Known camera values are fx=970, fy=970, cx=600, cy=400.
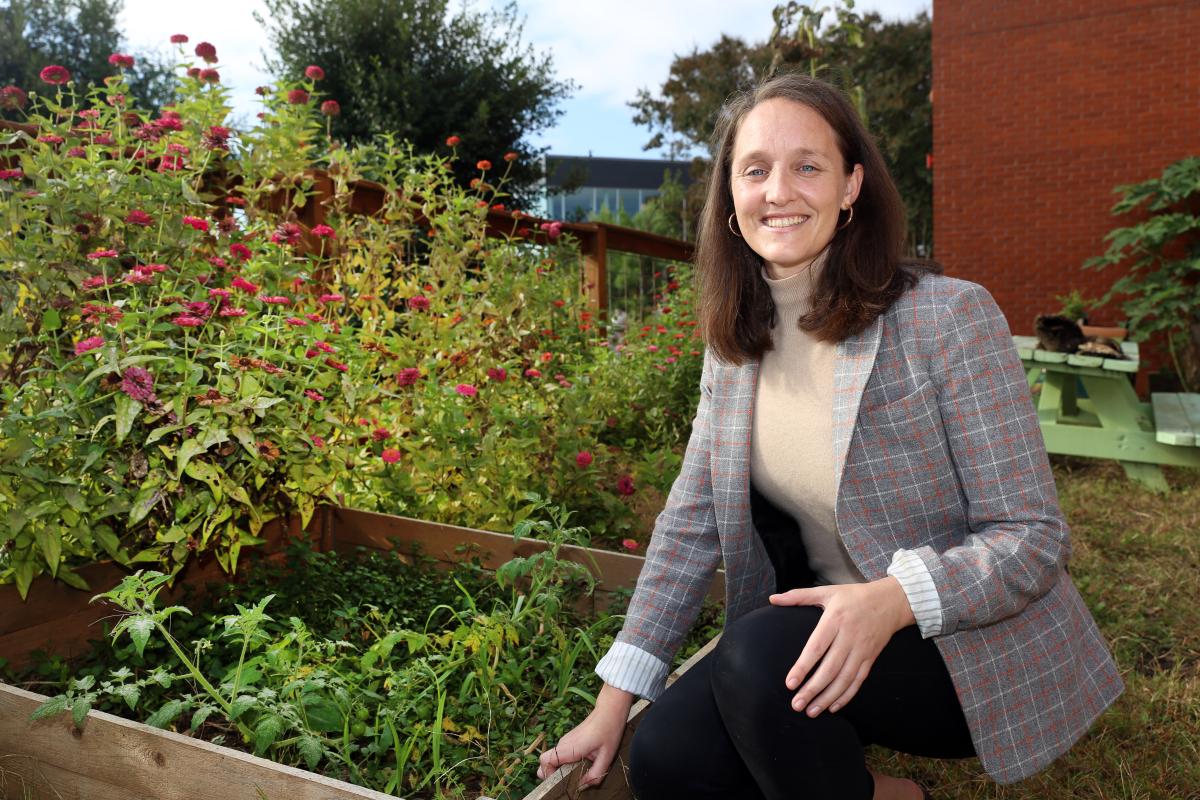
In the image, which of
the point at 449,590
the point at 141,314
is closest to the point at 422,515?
the point at 449,590

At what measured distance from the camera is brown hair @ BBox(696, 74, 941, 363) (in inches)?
63.8

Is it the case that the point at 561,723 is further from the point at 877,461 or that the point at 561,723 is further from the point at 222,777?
the point at 877,461

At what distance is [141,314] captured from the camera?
2.20 metres

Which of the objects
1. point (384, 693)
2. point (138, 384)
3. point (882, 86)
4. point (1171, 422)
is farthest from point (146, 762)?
point (882, 86)

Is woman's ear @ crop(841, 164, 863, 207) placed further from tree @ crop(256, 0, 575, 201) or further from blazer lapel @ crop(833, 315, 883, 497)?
tree @ crop(256, 0, 575, 201)

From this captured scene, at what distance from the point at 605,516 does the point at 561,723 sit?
150cm

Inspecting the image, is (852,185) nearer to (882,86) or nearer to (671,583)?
(671,583)

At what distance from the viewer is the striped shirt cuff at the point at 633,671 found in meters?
1.66

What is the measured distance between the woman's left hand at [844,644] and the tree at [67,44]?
21488 millimetres

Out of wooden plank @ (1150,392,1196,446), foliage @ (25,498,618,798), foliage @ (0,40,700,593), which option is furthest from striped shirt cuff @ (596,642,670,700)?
wooden plank @ (1150,392,1196,446)

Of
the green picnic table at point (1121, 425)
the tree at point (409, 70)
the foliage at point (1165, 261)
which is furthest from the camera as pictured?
the tree at point (409, 70)

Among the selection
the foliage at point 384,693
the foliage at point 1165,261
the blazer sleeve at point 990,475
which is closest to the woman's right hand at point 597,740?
the foliage at point 384,693

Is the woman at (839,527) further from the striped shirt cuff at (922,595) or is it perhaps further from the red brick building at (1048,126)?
the red brick building at (1048,126)

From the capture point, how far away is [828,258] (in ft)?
5.59
